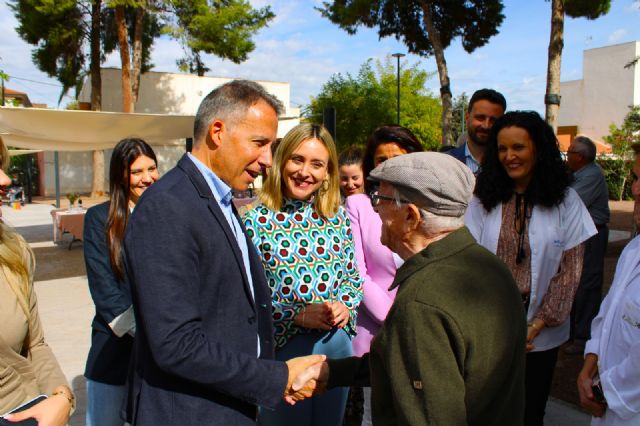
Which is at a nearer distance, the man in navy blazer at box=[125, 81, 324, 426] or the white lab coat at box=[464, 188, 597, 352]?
the man in navy blazer at box=[125, 81, 324, 426]

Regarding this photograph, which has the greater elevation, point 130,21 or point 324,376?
point 130,21

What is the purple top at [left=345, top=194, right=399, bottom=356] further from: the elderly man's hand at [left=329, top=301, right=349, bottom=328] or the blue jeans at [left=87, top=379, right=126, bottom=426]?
the blue jeans at [left=87, top=379, right=126, bottom=426]

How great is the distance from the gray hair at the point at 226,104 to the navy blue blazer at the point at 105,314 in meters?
1.14

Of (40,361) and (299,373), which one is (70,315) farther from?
(299,373)

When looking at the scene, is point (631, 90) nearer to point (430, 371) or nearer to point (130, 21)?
point (130, 21)

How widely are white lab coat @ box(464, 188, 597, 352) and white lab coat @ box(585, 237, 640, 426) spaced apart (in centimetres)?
34

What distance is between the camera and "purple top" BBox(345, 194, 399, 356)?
281 cm

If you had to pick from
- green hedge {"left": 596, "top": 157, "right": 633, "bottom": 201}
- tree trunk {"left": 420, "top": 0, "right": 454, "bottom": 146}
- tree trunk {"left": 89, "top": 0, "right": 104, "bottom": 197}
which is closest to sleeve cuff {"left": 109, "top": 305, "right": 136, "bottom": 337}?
tree trunk {"left": 420, "top": 0, "right": 454, "bottom": 146}

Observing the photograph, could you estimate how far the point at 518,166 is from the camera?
268 centimetres

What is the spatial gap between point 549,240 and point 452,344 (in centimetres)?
148

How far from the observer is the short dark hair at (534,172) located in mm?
2654

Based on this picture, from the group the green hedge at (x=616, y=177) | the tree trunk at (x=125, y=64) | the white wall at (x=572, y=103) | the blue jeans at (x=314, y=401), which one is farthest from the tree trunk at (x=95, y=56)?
the white wall at (x=572, y=103)

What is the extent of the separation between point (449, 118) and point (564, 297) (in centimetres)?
1201

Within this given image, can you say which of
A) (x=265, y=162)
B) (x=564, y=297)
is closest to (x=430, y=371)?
(x=265, y=162)
